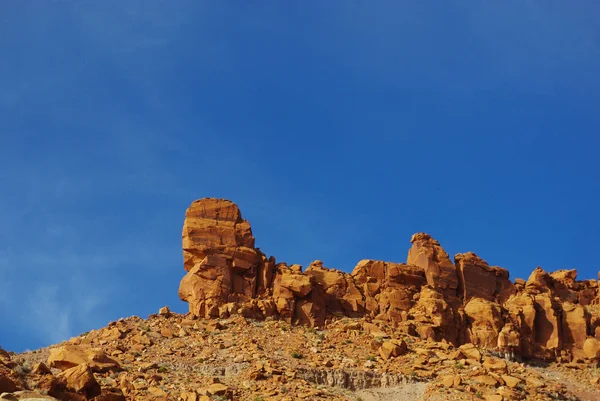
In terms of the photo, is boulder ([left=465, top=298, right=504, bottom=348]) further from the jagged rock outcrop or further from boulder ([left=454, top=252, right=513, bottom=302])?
boulder ([left=454, top=252, right=513, bottom=302])

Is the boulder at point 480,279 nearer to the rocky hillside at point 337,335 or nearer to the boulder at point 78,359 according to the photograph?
the rocky hillside at point 337,335

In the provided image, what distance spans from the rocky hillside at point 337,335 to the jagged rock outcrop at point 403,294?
0.12 metres

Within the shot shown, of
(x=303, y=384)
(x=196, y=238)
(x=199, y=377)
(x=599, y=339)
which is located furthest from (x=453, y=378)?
(x=599, y=339)

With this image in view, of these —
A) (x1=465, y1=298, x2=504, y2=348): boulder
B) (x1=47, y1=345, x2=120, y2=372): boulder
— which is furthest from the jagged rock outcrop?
(x1=47, y1=345, x2=120, y2=372): boulder

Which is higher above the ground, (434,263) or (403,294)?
(434,263)

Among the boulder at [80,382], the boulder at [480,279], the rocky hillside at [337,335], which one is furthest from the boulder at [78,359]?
the boulder at [480,279]

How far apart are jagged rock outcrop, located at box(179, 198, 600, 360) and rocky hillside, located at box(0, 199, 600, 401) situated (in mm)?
116

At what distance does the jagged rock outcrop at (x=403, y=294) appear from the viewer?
63344 millimetres

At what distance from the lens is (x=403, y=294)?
70188 millimetres

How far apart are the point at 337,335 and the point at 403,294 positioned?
11.7 metres

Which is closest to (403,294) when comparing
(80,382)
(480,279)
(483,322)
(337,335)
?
(483,322)

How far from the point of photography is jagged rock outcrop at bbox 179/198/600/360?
63.3m

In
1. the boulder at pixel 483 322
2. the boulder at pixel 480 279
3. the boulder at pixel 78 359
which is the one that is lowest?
the boulder at pixel 78 359

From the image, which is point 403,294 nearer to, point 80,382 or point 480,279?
point 480,279
